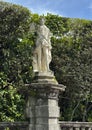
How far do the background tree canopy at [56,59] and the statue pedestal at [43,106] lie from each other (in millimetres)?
10449

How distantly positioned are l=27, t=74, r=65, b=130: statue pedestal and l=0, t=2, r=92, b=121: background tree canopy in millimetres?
10449

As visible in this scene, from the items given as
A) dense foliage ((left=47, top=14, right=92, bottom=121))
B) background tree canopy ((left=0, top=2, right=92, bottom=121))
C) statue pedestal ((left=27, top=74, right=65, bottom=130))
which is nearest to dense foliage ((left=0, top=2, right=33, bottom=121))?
background tree canopy ((left=0, top=2, right=92, bottom=121))

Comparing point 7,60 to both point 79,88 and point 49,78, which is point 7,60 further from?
point 49,78

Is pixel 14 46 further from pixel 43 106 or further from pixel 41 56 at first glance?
pixel 43 106

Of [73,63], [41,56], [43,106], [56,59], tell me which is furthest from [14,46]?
[43,106]

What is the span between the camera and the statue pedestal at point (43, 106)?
434 inches

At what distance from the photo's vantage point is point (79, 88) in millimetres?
25141

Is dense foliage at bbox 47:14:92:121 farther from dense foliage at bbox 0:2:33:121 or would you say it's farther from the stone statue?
the stone statue

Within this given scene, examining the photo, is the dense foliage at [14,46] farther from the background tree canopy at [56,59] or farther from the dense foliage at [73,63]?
the dense foliage at [73,63]

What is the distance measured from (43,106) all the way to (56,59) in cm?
1492

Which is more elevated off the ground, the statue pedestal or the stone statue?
the stone statue

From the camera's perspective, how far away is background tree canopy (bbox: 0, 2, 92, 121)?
2320 centimetres

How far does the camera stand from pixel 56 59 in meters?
25.9

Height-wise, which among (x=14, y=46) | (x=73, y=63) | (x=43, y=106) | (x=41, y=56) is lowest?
(x=43, y=106)
